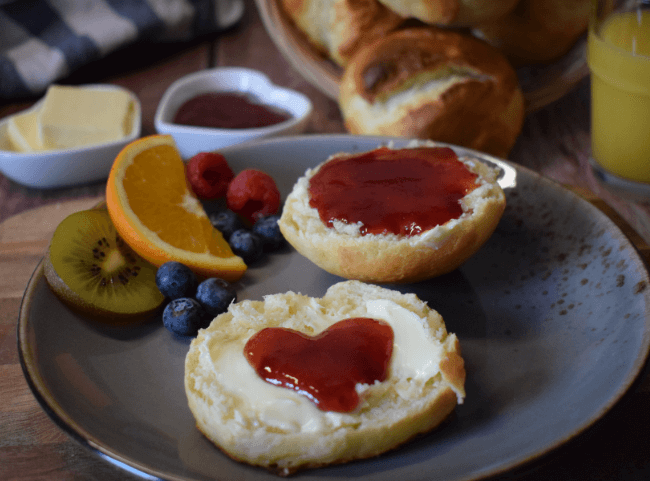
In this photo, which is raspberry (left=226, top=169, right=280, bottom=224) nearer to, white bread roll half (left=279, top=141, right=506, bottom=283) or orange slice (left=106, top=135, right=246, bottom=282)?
orange slice (left=106, top=135, right=246, bottom=282)

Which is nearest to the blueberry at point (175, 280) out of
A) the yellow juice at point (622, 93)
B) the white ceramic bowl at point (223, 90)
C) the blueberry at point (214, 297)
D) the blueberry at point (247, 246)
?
the blueberry at point (214, 297)

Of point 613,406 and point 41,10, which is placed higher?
point 613,406

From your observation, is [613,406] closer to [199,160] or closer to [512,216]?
[512,216]

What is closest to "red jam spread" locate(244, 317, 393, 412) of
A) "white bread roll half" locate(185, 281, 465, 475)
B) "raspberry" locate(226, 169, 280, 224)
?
"white bread roll half" locate(185, 281, 465, 475)

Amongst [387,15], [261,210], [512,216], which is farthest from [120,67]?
[512,216]

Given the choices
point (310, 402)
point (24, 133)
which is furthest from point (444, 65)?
point (24, 133)

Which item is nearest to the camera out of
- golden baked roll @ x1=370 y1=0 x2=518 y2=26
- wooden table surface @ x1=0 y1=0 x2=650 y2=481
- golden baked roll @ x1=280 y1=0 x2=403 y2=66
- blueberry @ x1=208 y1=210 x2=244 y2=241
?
wooden table surface @ x1=0 y1=0 x2=650 y2=481

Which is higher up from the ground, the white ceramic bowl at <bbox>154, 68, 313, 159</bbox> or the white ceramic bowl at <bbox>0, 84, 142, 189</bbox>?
the white ceramic bowl at <bbox>154, 68, 313, 159</bbox>
